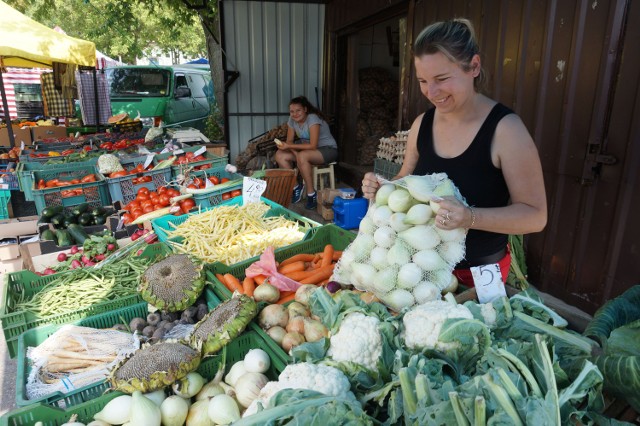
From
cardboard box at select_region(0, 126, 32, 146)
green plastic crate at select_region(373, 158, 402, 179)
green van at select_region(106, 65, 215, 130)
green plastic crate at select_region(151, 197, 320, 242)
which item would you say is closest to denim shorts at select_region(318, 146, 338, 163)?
green plastic crate at select_region(373, 158, 402, 179)

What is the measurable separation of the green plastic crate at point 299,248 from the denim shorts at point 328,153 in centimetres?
432

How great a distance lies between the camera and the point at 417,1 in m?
5.63

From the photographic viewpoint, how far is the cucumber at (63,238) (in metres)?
4.12

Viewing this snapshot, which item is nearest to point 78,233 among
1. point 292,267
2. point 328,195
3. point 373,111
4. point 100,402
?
point 292,267

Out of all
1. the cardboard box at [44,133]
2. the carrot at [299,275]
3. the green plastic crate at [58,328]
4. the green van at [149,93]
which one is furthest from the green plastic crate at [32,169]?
the green van at [149,93]

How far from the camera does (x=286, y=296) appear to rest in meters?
2.45

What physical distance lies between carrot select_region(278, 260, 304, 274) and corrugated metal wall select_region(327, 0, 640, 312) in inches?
100

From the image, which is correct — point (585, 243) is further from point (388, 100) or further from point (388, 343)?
point (388, 100)

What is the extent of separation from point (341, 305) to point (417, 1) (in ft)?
17.5

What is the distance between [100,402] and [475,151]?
6.26ft

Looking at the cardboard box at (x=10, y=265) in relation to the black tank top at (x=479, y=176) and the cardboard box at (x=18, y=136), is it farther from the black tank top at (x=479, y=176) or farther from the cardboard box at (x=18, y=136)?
the cardboard box at (x=18, y=136)

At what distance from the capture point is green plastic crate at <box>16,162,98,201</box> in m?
5.34

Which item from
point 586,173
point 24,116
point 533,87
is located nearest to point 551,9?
point 533,87

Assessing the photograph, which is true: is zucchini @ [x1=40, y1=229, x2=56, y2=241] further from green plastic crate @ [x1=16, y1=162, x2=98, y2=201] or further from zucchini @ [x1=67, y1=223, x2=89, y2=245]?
green plastic crate @ [x1=16, y1=162, x2=98, y2=201]
